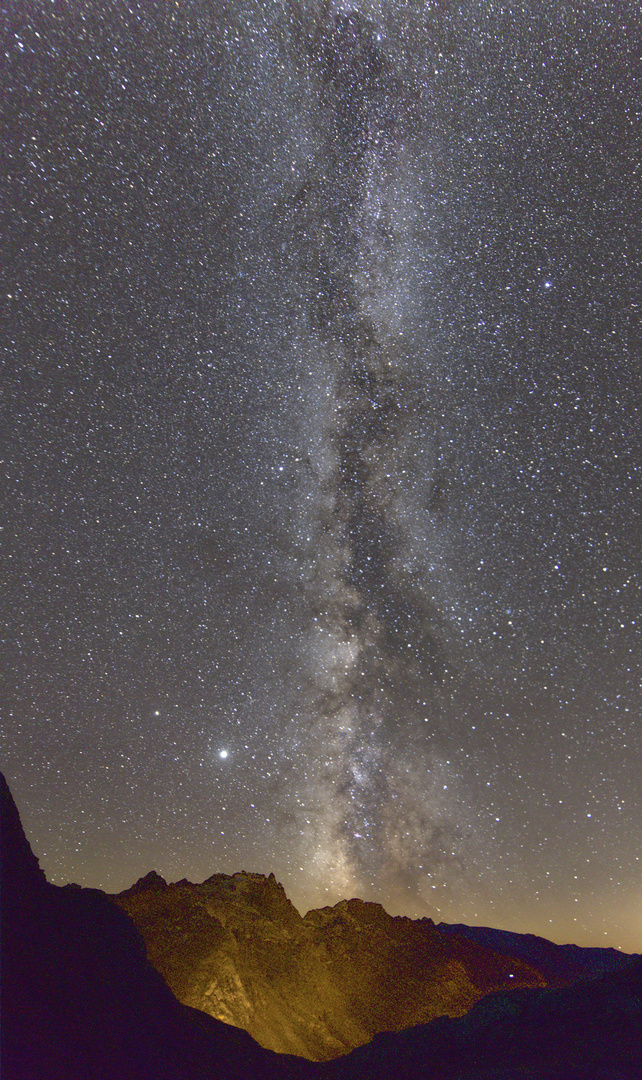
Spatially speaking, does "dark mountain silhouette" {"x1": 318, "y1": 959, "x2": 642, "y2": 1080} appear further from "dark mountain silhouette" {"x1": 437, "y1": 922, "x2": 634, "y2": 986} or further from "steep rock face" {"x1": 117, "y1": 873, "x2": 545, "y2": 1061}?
"dark mountain silhouette" {"x1": 437, "y1": 922, "x2": 634, "y2": 986}

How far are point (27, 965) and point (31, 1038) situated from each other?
0.94 m

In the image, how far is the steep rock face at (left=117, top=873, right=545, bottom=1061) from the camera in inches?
680

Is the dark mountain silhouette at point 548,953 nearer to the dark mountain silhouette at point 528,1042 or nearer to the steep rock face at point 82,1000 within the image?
the dark mountain silhouette at point 528,1042

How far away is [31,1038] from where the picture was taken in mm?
8625

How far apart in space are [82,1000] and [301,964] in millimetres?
15377

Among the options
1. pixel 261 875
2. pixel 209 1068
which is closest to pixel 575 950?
pixel 261 875

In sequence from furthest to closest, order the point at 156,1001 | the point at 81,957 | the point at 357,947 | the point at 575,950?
the point at 575,950, the point at 357,947, the point at 156,1001, the point at 81,957

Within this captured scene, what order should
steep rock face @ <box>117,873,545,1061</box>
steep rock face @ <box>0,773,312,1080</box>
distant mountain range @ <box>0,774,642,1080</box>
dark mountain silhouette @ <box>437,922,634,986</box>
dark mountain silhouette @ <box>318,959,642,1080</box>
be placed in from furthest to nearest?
dark mountain silhouette @ <box>437,922,634,986</box>
steep rock face @ <box>117,873,545,1061</box>
dark mountain silhouette @ <box>318,959,642,1080</box>
distant mountain range @ <box>0,774,642,1080</box>
steep rock face @ <box>0,773,312,1080</box>

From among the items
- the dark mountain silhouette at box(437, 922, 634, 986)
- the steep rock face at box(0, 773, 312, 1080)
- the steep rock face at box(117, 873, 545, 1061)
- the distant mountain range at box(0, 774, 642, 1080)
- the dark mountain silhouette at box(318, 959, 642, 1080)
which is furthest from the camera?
the dark mountain silhouette at box(437, 922, 634, 986)

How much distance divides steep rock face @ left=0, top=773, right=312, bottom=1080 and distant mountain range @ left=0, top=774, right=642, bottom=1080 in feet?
0.11

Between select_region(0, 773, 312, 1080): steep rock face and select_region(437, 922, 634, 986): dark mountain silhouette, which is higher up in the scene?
select_region(0, 773, 312, 1080): steep rock face

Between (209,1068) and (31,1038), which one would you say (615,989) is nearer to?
(209,1068)

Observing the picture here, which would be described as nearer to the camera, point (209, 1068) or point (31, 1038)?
point (31, 1038)

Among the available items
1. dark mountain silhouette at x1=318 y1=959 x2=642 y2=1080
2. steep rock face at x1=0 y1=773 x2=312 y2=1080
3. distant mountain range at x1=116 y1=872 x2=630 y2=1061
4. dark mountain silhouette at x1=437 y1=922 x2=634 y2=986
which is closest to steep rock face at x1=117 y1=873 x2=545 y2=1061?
distant mountain range at x1=116 y1=872 x2=630 y2=1061
